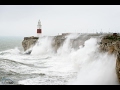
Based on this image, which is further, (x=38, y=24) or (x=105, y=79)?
(x=38, y=24)

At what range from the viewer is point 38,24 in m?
37.6
